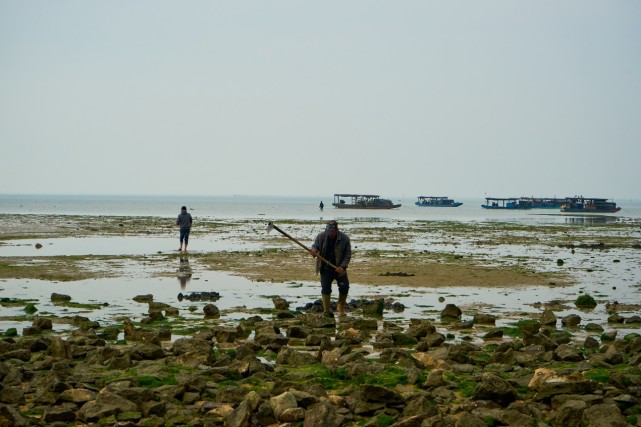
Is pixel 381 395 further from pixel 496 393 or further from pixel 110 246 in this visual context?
pixel 110 246

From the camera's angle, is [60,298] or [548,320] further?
[60,298]

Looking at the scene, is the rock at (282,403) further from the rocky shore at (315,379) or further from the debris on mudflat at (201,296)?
Answer: the debris on mudflat at (201,296)

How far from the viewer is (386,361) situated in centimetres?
1064

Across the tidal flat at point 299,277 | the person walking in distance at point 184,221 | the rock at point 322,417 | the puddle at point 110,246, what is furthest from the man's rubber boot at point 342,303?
the puddle at point 110,246

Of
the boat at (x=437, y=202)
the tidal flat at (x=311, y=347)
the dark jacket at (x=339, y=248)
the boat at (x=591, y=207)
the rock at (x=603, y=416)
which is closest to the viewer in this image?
the rock at (x=603, y=416)

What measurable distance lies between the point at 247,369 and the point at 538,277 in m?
16.4

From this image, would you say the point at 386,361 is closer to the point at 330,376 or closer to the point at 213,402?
the point at 330,376

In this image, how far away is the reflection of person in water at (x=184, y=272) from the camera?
21920 mm

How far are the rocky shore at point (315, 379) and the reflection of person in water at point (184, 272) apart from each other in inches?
334

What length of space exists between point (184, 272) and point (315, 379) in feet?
51.9

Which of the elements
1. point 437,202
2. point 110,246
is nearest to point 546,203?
point 437,202

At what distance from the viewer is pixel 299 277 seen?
23.7 m

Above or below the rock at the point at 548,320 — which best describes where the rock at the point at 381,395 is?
above

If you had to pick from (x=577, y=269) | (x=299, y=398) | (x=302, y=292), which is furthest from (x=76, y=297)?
(x=577, y=269)
